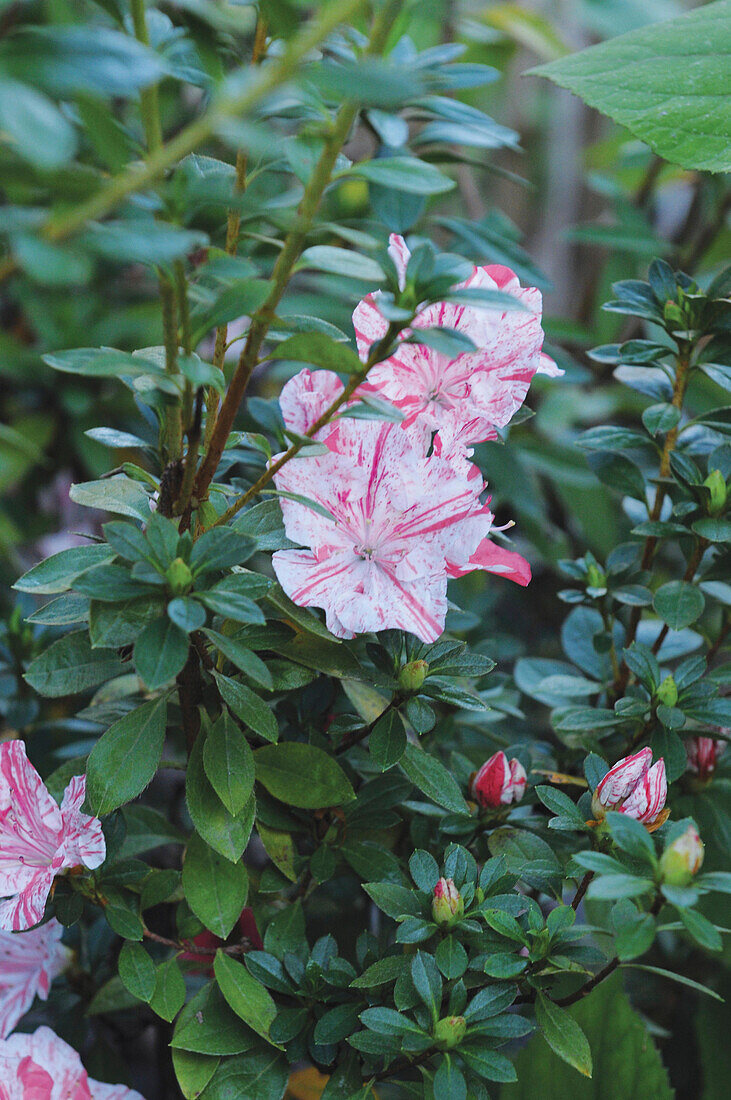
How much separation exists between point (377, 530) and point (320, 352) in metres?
0.10

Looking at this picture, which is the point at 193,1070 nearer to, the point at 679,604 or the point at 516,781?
the point at 516,781

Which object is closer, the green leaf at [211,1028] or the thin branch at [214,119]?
the thin branch at [214,119]

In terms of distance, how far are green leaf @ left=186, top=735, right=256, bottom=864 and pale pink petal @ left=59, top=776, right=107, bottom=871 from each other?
0.04 m

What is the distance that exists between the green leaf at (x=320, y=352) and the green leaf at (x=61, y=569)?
0.37 ft

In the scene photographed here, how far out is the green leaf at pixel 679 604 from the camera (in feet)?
1.67

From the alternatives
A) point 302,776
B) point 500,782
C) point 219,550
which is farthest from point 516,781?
point 219,550

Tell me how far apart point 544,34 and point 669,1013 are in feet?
4.21

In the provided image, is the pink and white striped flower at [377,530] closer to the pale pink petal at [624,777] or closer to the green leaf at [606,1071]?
the pale pink petal at [624,777]

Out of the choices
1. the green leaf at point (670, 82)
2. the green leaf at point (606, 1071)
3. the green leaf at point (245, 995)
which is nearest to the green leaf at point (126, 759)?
the green leaf at point (245, 995)

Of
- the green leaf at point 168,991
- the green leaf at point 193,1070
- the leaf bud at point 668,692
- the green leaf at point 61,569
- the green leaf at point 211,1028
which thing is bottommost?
the green leaf at point 193,1070

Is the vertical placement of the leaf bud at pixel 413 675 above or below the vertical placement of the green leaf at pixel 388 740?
above

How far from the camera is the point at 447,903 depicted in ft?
1.37

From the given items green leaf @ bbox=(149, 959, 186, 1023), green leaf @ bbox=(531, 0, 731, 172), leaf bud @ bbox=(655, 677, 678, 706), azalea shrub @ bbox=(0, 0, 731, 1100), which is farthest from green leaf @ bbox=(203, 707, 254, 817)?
green leaf @ bbox=(531, 0, 731, 172)

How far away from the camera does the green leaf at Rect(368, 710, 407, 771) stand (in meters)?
0.43
